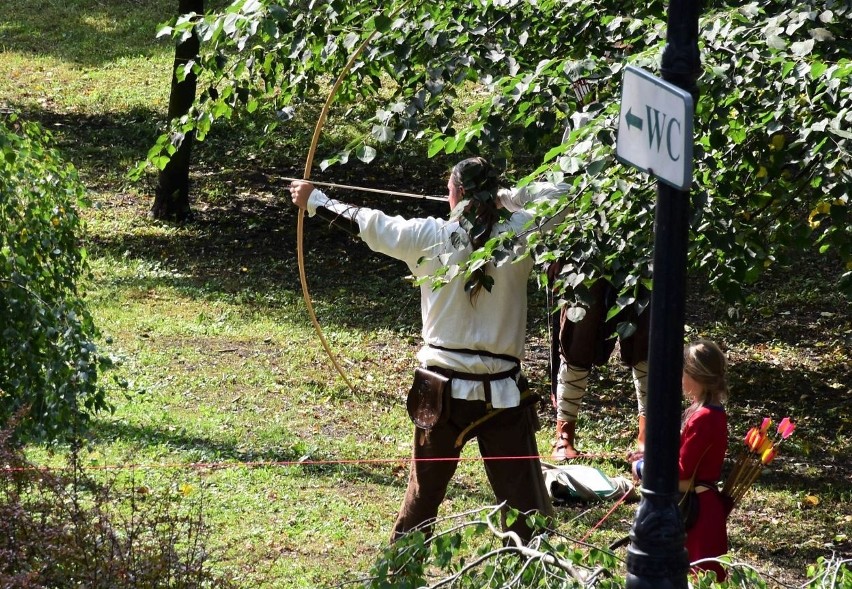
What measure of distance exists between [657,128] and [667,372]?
1.92 feet

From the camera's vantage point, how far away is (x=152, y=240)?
12.3m

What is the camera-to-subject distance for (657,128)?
8.59 ft

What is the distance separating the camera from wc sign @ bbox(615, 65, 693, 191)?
2.55 meters

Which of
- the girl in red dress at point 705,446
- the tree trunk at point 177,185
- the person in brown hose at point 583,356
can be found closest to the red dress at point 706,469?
the girl in red dress at point 705,446

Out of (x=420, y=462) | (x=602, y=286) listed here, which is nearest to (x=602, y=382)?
(x=602, y=286)

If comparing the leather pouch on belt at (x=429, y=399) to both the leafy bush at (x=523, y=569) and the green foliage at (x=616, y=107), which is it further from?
the leafy bush at (x=523, y=569)

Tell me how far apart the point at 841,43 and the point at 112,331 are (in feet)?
22.3

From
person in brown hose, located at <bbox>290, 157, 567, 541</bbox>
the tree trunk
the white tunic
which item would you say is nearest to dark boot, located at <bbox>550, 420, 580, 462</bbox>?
person in brown hose, located at <bbox>290, 157, 567, 541</bbox>

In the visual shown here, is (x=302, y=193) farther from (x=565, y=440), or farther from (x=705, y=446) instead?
(x=565, y=440)

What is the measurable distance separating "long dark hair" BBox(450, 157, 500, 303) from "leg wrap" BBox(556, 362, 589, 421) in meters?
2.56

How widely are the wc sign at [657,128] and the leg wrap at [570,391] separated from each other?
14.2 ft

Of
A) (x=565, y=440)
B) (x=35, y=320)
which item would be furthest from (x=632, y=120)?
(x=565, y=440)

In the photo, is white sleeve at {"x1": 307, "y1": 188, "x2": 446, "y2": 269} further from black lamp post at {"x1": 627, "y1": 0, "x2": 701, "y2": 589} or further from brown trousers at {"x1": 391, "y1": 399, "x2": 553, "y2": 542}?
black lamp post at {"x1": 627, "y1": 0, "x2": 701, "y2": 589}

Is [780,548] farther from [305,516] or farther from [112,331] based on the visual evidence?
[112,331]
